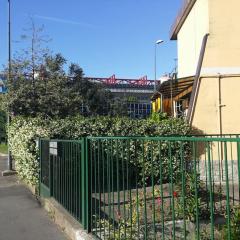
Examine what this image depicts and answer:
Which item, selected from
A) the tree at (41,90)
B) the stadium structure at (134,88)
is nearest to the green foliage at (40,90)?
the tree at (41,90)

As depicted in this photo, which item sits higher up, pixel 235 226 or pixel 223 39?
pixel 223 39

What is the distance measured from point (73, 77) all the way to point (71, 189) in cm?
2034

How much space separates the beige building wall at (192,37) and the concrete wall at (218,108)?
1.80 m

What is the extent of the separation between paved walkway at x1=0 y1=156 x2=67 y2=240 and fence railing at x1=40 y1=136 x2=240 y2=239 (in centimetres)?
54

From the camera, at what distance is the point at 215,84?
47.0 ft

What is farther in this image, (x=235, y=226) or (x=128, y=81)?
(x=128, y=81)

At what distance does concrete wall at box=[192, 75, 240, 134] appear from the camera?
1416 centimetres

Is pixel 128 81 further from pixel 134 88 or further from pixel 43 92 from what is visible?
pixel 43 92

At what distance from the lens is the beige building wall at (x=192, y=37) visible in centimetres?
1551

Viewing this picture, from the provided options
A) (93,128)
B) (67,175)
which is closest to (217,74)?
(93,128)

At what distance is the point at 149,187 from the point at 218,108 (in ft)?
28.4

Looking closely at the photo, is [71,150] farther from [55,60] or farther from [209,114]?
[55,60]

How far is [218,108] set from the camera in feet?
46.6

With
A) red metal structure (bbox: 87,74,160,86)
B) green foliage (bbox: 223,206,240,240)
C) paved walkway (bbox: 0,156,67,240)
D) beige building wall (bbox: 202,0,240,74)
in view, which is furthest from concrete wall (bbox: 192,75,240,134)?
red metal structure (bbox: 87,74,160,86)
